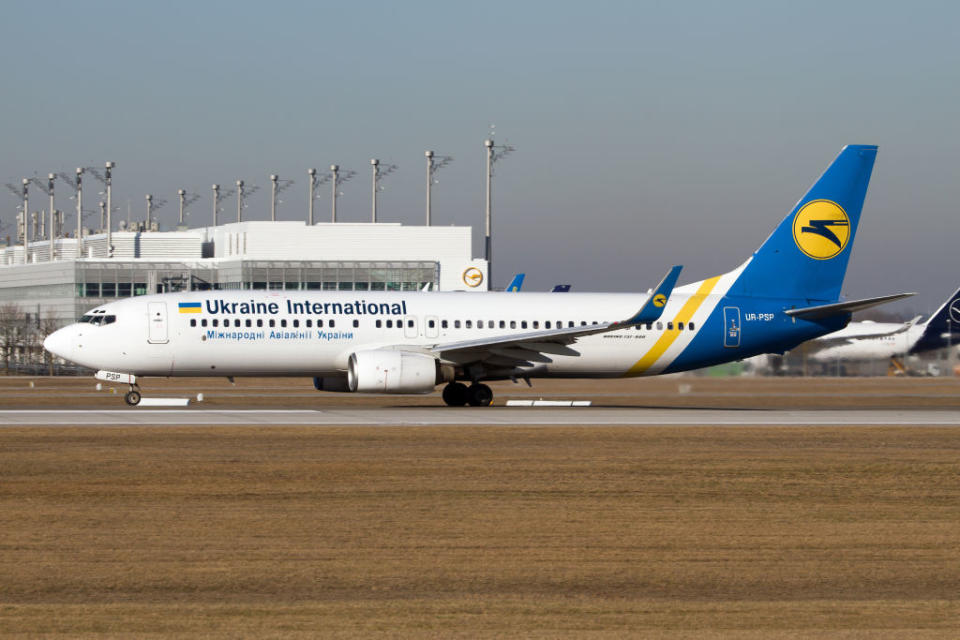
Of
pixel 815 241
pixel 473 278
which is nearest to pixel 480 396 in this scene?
pixel 815 241

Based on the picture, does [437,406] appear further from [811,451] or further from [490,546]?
[490,546]

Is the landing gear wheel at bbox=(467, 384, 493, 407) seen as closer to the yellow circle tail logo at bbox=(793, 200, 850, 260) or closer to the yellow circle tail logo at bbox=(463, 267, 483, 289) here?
the yellow circle tail logo at bbox=(793, 200, 850, 260)

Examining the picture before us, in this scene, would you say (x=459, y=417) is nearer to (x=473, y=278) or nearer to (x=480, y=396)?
(x=480, y=396)

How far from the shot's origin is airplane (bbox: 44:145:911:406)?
39688mm

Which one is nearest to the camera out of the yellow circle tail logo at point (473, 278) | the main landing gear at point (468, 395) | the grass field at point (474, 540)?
the grass field at point (474, 540)

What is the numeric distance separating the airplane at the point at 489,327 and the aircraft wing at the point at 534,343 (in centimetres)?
5

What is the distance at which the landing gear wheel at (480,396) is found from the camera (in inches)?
1639

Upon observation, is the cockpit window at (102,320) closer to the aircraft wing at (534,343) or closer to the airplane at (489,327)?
the airplane at (489,327)

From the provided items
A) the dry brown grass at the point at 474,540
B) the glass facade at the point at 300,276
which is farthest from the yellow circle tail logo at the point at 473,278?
the dry brown grass at the point at 474,540

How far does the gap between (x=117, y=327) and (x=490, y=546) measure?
27.1 meters

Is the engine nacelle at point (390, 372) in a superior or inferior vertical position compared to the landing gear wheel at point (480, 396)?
superior

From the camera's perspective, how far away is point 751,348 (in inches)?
1702

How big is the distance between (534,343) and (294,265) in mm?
77737

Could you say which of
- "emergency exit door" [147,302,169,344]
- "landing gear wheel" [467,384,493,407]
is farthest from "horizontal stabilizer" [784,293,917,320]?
"emergency exit door" [147,302,169,344]
